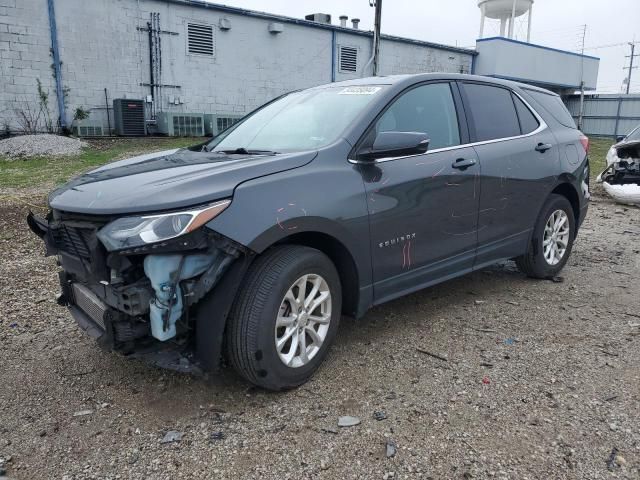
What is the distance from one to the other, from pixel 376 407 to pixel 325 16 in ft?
69.0

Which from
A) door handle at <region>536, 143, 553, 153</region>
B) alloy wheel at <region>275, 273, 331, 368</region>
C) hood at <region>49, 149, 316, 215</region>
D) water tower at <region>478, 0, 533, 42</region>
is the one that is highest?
water tower at <region>478, 0, 533, 42</region>

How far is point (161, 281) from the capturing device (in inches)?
100

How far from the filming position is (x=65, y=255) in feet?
9.96

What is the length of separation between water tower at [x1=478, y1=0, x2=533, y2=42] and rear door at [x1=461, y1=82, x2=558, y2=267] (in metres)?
29.6

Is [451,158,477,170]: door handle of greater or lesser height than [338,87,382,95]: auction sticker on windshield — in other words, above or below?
below

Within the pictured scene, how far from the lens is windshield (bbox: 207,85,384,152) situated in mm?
3389

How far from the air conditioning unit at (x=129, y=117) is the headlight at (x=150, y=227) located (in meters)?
14.4

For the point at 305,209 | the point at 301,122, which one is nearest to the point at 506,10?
the point at 301,122

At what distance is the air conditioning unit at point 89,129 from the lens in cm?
1543

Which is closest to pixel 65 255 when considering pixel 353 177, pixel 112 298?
pixel 112 298

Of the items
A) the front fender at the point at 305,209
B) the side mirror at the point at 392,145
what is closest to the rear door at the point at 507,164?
the side mirror at the point at 392,145

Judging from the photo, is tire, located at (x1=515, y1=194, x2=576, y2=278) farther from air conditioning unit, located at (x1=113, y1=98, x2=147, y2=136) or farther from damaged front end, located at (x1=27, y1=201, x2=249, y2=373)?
air conditioning unit, located at (x1=113, y1=98, x2=147, y2=136)

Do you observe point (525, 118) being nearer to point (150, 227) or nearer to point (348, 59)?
point (150, 227)

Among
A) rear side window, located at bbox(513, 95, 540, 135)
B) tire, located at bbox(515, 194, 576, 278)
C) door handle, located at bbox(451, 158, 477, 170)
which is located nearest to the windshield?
door handle, located at bbox(451, 158, 477, 170)
